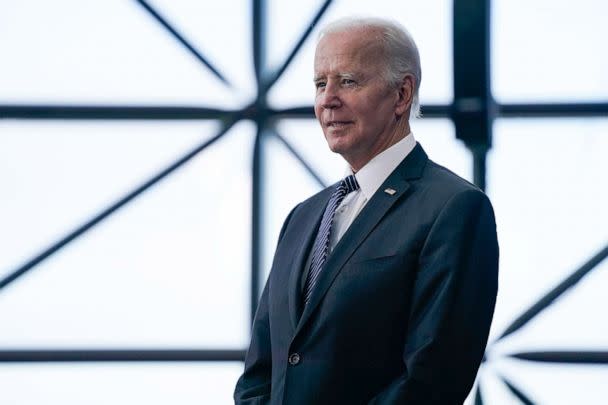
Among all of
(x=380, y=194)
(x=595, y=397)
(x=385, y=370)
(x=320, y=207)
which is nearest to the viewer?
(x=385, y=370)

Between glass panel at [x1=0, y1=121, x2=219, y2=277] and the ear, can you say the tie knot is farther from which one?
glass panel at [x1=0, y1=121, x2=219, y2=277]

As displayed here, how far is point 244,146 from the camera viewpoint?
346cm

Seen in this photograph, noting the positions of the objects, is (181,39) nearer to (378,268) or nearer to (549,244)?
(549,244)

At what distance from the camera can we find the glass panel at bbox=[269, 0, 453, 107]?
341 centimetres

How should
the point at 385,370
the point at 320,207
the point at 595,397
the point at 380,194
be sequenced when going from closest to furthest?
the point at 385,370 → the point at 380,194 → the point at 320,207 → the point at 595,397

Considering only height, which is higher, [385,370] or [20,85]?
[20,85]

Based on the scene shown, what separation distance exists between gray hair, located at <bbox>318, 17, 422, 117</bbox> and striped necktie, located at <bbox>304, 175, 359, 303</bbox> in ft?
0.65

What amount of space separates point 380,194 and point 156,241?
5.46ft

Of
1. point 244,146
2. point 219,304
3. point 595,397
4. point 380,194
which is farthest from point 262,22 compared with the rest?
point 380,194

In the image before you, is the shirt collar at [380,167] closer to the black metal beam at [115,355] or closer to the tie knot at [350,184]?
the tie knot at [350,184]

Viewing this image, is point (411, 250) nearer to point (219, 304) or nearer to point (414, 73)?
point (414, 73)

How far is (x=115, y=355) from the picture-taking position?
3430 millimetres

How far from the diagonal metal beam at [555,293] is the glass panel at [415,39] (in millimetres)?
610

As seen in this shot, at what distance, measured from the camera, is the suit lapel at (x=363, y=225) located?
1839 millimetres
